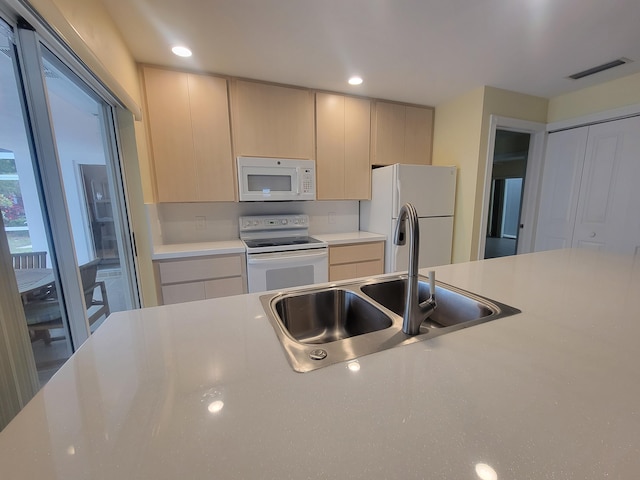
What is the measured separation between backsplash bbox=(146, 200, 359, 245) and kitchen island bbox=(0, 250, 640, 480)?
1.79 meters

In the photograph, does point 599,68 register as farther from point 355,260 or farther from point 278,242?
point 278,242

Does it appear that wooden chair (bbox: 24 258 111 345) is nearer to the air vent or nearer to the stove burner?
the stove burner

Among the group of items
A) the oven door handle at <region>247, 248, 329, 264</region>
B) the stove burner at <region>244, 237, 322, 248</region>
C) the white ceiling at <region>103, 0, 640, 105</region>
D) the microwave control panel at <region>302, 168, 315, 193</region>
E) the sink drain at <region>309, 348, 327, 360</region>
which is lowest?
the oven door handle at <region>247, 248, 329, 264</region>

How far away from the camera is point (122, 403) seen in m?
0.51

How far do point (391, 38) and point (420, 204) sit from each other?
1474 mm

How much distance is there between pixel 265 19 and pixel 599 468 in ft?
7.19

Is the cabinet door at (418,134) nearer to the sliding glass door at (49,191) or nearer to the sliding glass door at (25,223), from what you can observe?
the sliding glass door at (49,191)

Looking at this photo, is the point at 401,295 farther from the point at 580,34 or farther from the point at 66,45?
the point at 580,34

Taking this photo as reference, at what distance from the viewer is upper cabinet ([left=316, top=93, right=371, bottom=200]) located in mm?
2678

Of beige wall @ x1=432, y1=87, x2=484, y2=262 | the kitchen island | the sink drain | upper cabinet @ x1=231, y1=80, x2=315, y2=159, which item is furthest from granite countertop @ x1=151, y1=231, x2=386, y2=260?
the sink drain

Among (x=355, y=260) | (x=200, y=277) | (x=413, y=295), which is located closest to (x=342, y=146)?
(x=355, y=260)

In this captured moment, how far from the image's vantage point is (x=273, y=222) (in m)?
2.75

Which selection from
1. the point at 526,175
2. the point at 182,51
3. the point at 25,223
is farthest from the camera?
the point at 526,175

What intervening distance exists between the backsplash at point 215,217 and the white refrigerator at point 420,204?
580 mm
